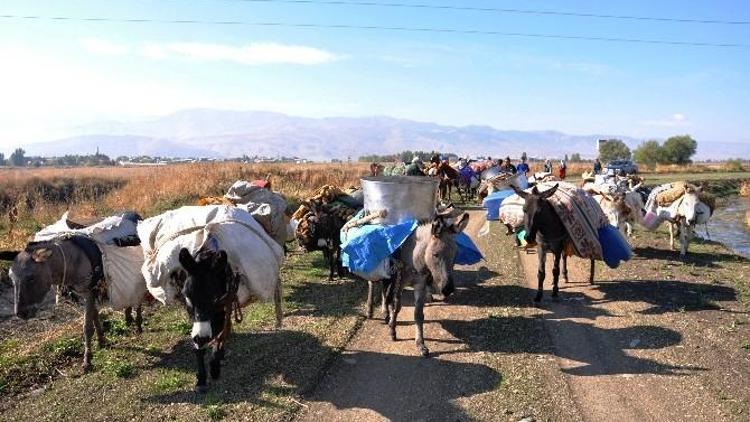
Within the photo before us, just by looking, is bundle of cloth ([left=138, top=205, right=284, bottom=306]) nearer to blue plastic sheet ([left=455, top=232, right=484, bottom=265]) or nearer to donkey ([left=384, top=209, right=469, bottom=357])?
donkey ([left=384, top=209, right=469, bottom=357])

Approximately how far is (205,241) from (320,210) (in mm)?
6187

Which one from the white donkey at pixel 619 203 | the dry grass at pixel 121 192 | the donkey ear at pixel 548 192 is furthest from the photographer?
the dry grass at pixel 121 192

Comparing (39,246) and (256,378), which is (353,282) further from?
(39,246)

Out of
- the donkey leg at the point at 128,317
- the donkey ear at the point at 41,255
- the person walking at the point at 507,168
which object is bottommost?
the donkey leg at the point at 128,317

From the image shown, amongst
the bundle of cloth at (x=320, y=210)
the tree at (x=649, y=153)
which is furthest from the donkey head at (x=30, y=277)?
the tree at (x=649, y=153)

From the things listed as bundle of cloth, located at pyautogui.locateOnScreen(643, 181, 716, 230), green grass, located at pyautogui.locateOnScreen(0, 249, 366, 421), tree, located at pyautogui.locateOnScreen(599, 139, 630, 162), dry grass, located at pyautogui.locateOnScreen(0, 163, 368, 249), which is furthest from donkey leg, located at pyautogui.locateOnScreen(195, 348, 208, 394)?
tree, located at pyautogui.locateOnScreen(599, 139, 630, 162)

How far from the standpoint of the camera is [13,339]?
379 inches

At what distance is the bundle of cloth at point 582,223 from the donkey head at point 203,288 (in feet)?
24.4

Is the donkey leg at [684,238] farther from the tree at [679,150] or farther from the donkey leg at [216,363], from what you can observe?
the tree at [679,150]

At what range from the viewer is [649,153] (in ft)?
299

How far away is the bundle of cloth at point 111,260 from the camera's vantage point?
8.33 m

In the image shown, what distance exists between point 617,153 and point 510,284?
105 meters

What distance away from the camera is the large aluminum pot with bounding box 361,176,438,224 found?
9.73m

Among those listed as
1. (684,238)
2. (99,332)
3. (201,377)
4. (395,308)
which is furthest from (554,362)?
(684,238)
